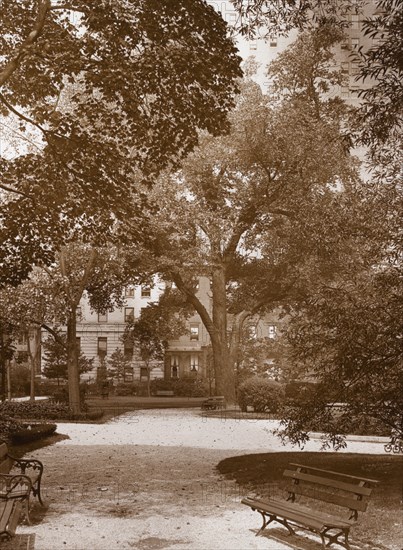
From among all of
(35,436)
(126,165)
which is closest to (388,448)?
(126,165)

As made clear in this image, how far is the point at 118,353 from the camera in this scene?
8.25 m

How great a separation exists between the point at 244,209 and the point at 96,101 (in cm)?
736

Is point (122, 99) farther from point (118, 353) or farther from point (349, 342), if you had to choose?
point (349, 342)

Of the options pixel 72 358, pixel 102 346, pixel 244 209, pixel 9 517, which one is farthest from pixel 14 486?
Answer: pixel 244 209

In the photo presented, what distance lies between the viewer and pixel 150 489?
7.98 m

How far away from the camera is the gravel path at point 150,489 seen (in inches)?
225

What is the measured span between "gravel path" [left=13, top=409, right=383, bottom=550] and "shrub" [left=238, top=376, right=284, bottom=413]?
2870 millimetres

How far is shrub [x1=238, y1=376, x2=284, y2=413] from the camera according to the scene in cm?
1708

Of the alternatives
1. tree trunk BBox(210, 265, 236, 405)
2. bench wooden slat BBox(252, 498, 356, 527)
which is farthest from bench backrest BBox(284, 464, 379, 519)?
tree trunk BBox(210, 265, 236, 405)

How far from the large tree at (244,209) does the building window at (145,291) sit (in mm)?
490

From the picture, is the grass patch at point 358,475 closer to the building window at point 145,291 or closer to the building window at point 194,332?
the building window at point 194,332

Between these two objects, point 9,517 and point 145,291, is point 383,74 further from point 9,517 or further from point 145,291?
point 145,291

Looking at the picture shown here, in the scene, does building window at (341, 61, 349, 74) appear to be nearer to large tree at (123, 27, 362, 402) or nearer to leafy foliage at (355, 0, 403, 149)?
leafy foliage at (355, 0, 403, 149)

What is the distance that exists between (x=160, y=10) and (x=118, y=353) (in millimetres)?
4346
